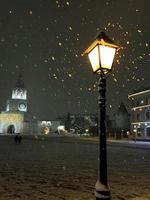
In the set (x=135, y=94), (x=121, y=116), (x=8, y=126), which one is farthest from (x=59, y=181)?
(x=8, y=126)

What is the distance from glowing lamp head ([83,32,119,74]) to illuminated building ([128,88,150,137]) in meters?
64.2

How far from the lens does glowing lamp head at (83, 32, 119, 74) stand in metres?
7.01

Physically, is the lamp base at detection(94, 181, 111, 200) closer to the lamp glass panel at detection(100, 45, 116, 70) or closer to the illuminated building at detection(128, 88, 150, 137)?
the lamp glass panel at detection(100, 45, 116, 70)

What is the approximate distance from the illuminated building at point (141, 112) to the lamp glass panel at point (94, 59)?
64.0 meters

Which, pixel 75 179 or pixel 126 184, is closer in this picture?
pixel 126 184

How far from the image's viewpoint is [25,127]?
162 m

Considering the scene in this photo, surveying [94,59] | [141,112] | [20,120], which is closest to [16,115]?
[20,120]

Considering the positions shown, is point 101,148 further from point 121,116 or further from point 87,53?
point 121,116

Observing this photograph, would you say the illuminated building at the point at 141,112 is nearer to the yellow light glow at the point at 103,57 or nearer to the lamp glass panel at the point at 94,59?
the lamp glass panel at the point at 94,59

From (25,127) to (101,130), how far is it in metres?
157

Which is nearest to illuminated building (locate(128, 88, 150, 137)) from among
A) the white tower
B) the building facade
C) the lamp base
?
the lamp base

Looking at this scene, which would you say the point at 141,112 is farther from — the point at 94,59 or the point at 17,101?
the point at 17,101

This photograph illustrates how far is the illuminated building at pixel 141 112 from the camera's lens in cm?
7069

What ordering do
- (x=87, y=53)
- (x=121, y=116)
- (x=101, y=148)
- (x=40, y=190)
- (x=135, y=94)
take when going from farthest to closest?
(x=121, y=116)
(x=135, y=94)
(x=40, y=190)
(x=87, y=53)
(x=101, y=148)
